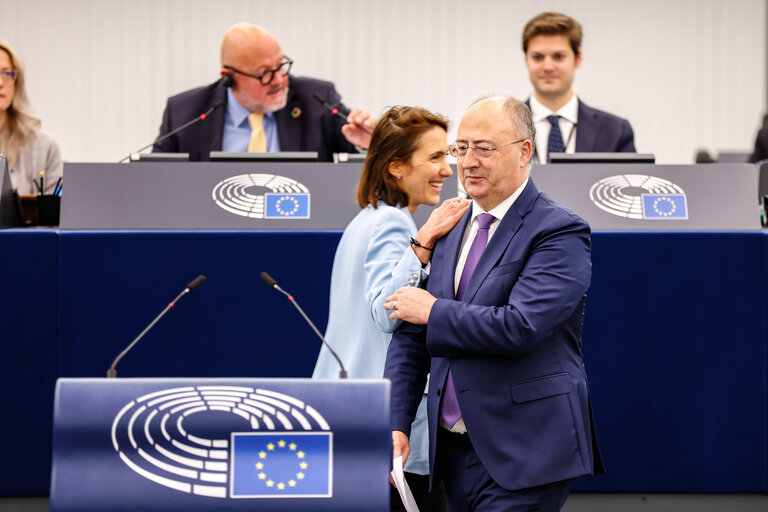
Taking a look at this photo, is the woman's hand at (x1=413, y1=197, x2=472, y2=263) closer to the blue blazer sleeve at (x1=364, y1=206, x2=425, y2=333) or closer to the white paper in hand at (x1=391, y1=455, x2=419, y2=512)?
the blue blazer sleeve at (x1=364, y1=206, x2=425, y2=333)

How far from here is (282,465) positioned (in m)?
1.78

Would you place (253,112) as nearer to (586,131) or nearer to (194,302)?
(194,302)

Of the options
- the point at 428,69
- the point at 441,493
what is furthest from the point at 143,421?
the point at 428,69

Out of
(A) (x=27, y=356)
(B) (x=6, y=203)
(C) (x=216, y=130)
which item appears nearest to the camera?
(A) (x=27, y=356)

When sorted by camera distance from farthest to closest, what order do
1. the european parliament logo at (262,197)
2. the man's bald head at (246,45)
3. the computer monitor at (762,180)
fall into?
the man's bald head at (246,45) < the computer monitor at (762,180) < the european parliament logo at (262,197)

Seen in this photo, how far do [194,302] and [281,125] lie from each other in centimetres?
112

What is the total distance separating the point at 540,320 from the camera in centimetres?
192

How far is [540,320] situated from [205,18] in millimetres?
6100

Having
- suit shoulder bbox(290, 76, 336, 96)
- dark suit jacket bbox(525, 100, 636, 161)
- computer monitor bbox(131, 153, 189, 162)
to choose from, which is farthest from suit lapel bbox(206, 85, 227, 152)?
dark suit jacket bbox(525, 100, 636, 161)

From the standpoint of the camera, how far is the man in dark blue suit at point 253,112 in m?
4.13

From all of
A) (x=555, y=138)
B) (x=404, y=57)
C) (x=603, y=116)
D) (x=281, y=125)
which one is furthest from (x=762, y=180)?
(x=404, y=57)

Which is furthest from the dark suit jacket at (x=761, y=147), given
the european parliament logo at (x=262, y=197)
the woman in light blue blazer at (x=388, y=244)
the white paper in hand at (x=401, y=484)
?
the white paper in hand at (x=401, y=484)

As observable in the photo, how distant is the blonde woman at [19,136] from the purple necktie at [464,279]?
2576mm

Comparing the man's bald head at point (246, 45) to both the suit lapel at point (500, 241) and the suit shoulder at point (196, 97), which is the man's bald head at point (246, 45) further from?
the suit lapel at point (500, 241)
